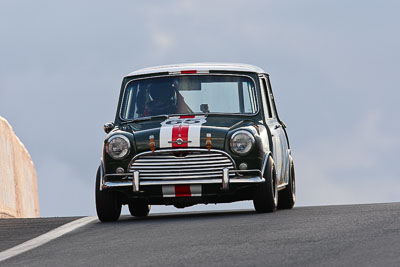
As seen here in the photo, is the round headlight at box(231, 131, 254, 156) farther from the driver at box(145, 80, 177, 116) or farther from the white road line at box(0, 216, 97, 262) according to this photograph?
A: the white road line at box(0, 216, 97, 262)

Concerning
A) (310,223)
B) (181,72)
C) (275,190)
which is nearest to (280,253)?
(310,223)

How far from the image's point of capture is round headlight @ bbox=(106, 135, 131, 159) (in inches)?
489

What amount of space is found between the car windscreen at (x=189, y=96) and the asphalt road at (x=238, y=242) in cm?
173

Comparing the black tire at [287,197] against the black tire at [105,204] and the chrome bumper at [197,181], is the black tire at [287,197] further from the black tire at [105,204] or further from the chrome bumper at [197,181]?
the black tire at [105,204]

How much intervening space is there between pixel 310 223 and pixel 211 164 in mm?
1964

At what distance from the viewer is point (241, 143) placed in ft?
40.4

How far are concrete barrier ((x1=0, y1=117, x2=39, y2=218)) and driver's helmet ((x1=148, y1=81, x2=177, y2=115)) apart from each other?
6635mm

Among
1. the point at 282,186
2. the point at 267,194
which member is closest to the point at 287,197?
the point at 282,186

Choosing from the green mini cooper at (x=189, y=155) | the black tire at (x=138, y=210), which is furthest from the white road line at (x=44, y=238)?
the black tire at (x=138, y=210)

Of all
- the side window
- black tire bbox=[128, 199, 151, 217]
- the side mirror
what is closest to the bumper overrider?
the side mirror

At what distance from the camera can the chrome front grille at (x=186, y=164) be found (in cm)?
1229

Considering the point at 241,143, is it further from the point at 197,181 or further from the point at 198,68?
the point at 198,68

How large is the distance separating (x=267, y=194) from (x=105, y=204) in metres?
1.77

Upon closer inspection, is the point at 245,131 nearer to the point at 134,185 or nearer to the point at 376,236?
the point at 134,185
